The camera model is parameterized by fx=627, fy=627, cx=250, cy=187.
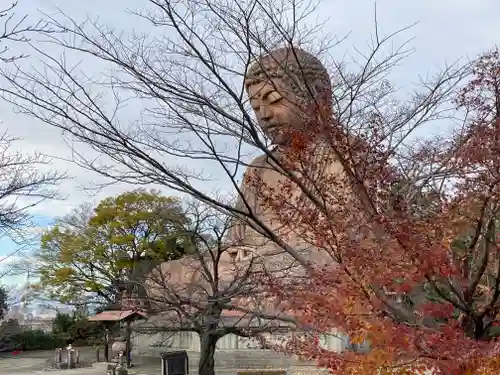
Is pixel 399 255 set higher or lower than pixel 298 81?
lower

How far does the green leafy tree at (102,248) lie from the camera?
25.6 metres

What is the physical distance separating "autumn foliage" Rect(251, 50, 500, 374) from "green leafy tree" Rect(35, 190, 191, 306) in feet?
67.3


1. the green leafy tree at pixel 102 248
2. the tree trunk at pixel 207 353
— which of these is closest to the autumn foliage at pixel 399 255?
the tree trunk at pixel 207 353

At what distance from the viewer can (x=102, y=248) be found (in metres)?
26.9

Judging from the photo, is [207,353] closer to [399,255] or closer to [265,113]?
[265,113]

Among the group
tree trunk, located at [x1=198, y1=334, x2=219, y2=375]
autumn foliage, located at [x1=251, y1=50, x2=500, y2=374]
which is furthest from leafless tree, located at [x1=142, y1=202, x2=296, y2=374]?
autumn foliage, located at [x1=251, y1=50, x2=500, y2=374]

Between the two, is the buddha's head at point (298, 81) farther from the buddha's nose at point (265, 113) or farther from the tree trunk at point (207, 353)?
the buddha's nose at point (265, 113)

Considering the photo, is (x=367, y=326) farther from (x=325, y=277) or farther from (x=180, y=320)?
(x=180, y=320)

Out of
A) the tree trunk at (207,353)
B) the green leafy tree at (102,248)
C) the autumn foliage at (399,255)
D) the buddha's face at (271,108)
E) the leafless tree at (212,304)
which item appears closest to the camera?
the autumn foliage at (399,255)

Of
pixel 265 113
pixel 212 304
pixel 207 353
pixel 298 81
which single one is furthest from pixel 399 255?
pixel 265 113

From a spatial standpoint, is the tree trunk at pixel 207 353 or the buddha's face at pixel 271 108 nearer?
the buddha's face at pixel 271 108

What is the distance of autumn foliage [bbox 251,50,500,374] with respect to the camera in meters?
3.93

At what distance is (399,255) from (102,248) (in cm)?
2410

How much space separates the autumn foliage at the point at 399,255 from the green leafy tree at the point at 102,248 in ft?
67.3
